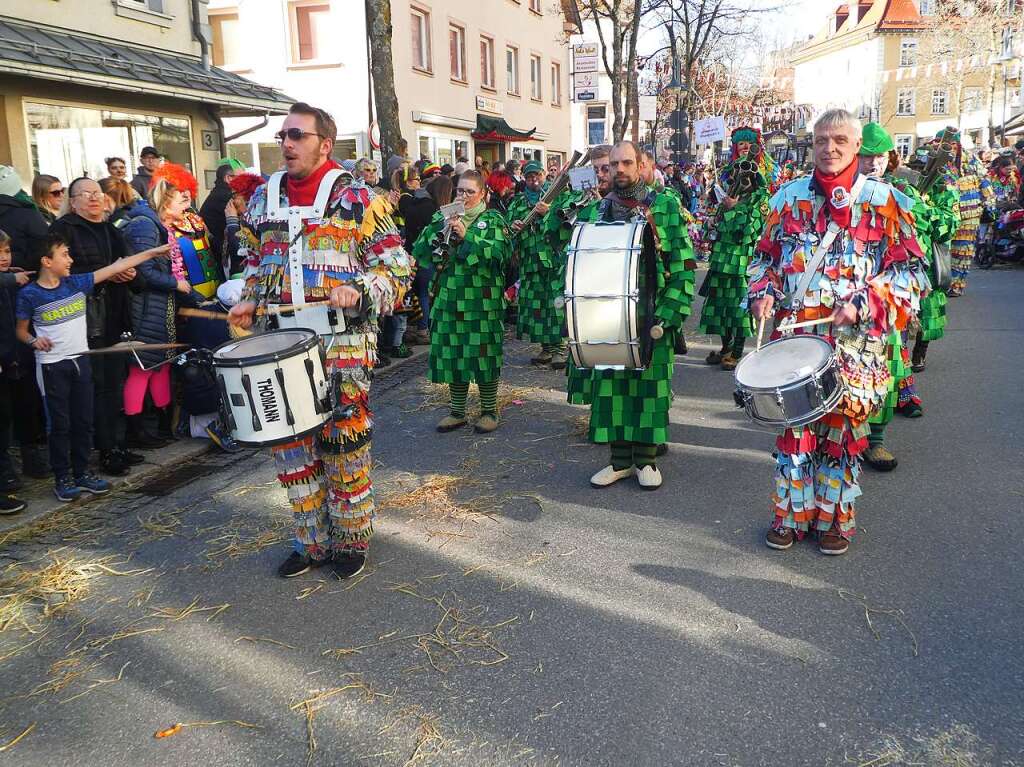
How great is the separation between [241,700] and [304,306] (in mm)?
1650

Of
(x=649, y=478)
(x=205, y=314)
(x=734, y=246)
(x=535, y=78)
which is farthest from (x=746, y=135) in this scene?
(x=535, y=78)

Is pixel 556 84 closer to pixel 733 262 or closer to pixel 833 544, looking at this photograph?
pixel 733 262

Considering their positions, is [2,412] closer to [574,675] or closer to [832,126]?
[574,675]

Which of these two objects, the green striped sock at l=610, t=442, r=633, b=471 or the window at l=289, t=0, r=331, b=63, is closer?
the green striped sock at l=610, t=442, r=633, b=471

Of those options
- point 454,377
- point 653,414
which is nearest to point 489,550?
point 653,414

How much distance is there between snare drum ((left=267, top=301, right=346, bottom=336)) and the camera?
3949 millimetres

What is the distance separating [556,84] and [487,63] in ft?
22.7

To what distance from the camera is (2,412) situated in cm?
520

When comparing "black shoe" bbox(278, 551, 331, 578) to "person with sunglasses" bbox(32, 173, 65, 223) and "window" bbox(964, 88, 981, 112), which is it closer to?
"person with sunglasses" bbox(32, 173, 65, 223)

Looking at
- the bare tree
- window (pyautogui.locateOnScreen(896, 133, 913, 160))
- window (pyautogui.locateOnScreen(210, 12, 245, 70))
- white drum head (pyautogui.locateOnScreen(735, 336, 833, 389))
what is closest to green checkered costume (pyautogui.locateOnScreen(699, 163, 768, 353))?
white drum head (pyautogui.locateOnScreen(735, 336, 833, 389))

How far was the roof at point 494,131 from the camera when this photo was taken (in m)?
27.2

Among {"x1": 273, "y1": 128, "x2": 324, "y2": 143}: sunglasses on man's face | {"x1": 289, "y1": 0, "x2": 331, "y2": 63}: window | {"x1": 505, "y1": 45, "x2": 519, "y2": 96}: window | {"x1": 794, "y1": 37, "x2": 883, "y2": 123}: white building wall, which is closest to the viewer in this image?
{"x1": 273, "y1": 128, "x2": 324, "y2": 143}: sunglasses on man's face

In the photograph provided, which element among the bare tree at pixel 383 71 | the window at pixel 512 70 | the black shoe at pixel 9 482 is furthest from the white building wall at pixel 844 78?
the black shoe at pixel 9 482

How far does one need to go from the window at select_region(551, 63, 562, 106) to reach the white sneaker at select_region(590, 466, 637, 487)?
3158cm
